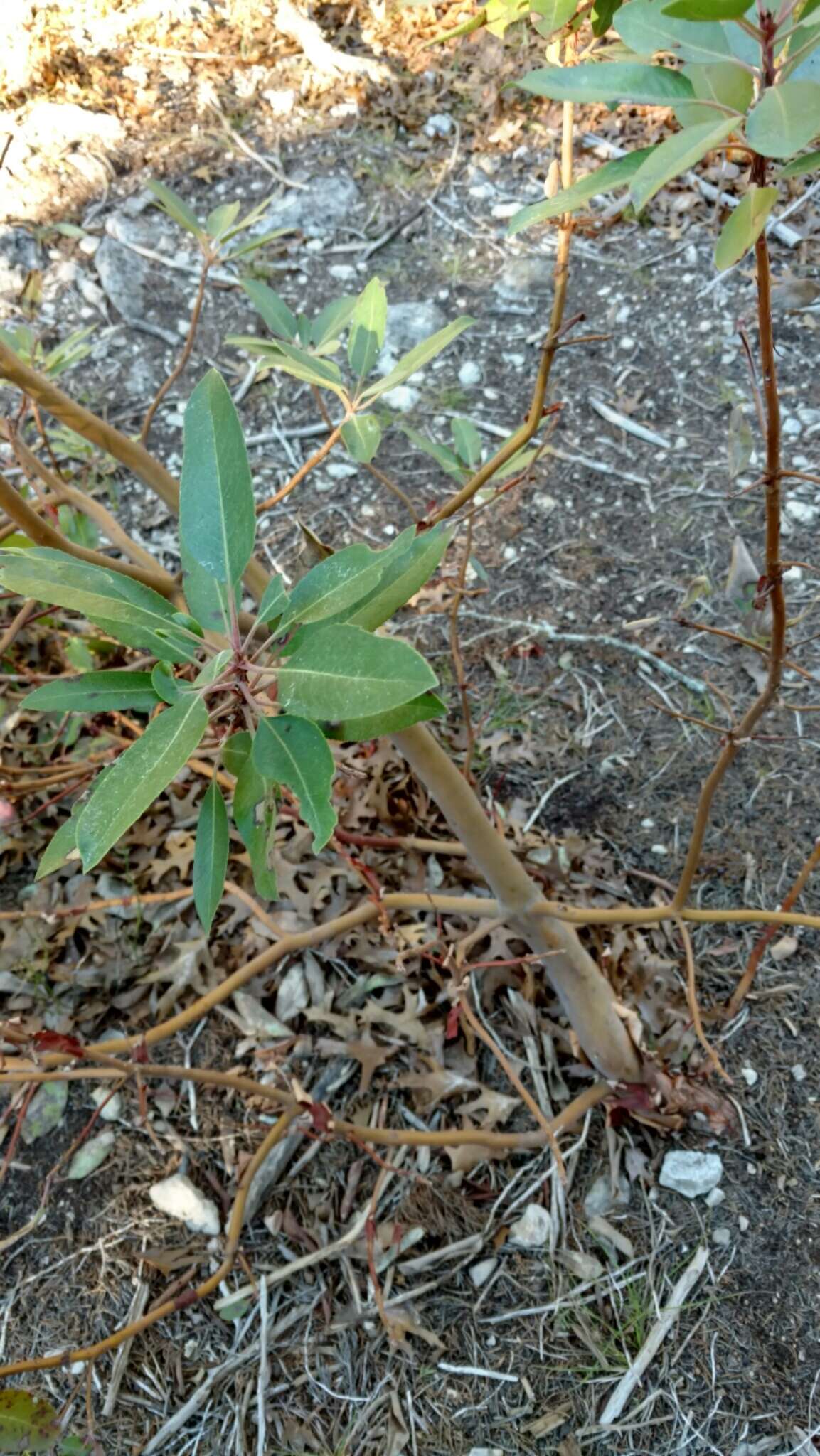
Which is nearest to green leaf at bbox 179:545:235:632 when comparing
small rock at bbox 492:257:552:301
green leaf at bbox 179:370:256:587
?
green leaf at bbox 179:370:256:587

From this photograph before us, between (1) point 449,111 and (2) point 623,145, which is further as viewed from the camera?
(1) point 449,111

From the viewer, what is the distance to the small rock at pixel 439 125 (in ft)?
11.9

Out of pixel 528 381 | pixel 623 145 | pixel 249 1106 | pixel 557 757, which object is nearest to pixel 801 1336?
pixel 249 1106

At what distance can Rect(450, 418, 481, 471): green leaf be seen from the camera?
1650 millimetres

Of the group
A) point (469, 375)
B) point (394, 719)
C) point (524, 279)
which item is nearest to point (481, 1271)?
point (394, 719)

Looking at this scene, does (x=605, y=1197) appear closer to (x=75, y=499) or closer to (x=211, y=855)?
(x=211, y=855)

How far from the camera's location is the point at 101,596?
84 centimetres

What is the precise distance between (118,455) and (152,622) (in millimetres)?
479

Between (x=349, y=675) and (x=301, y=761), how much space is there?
121 millimetres

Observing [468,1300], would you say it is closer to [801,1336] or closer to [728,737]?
[801,1336]

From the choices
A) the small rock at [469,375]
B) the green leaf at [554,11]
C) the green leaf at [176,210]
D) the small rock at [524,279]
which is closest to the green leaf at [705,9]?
the green leaf at [554,11]

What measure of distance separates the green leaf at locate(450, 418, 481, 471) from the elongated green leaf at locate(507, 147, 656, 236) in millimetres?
812

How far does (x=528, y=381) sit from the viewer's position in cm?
302

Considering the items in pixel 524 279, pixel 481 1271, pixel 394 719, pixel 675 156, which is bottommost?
pixel 481 1271
